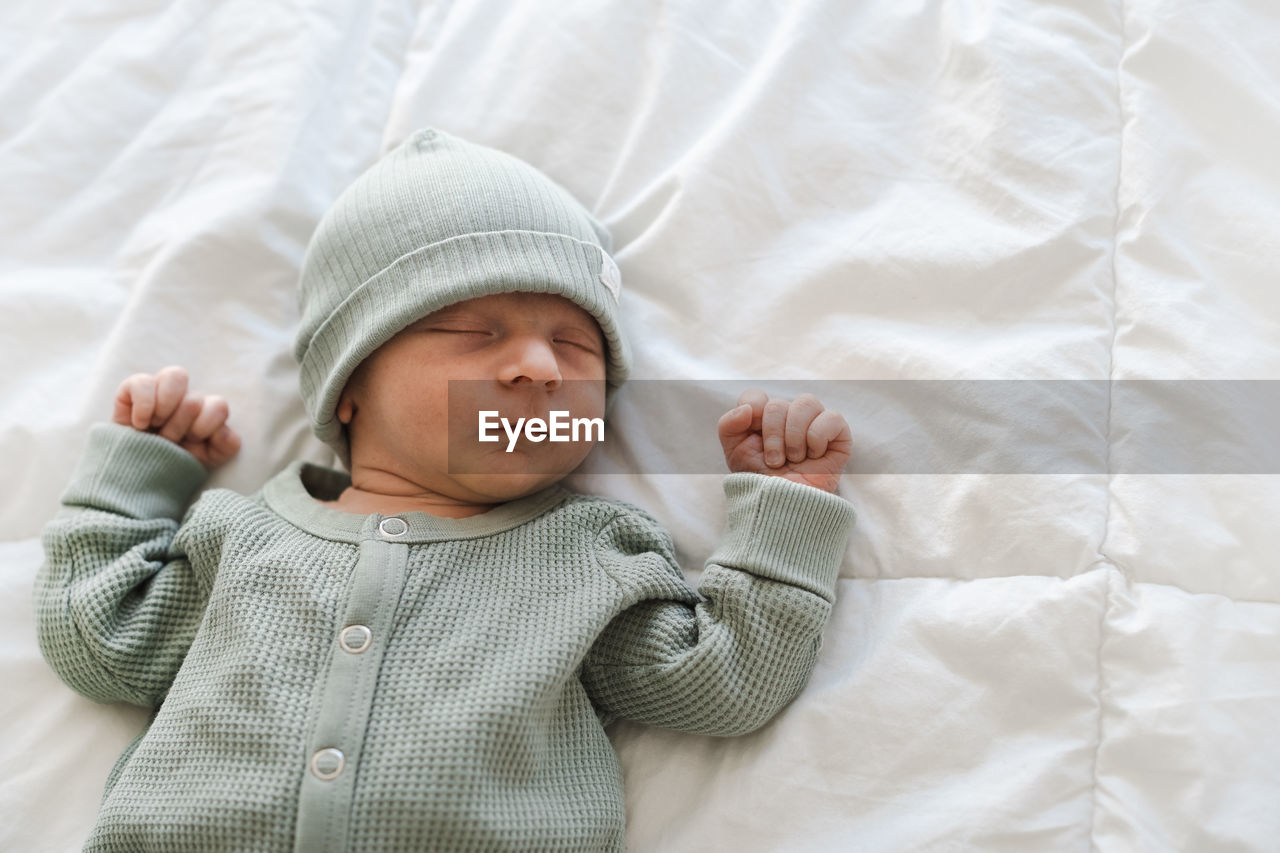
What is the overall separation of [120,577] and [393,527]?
279 millimetres

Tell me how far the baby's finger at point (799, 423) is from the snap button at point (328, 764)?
0.51m

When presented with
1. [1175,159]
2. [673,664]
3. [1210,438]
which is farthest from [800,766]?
[1175,159]

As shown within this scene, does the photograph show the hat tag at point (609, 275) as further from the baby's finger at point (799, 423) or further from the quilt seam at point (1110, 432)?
the quilt seam at point (1110, 432)

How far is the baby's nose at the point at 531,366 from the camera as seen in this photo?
99cm

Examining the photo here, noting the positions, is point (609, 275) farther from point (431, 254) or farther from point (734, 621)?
point (734, 621)

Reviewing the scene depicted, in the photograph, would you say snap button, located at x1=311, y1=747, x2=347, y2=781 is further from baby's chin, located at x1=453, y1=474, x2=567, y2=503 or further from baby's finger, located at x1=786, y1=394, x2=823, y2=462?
baby's finger, located at x1=786, y1=394, x2=823, y2=462

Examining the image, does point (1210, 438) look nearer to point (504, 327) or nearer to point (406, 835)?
point (504, 327)

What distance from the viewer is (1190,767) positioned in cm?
87

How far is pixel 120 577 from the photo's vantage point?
1039mm

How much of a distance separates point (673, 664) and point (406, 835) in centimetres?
28

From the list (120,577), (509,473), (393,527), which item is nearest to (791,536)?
(509,473)

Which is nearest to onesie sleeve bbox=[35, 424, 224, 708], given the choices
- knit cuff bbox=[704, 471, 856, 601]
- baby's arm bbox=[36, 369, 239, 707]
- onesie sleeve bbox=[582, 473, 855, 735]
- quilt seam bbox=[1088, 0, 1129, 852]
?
baby's arm bbox=[36, 369, 239, 707]

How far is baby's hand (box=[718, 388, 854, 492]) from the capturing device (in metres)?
1.05

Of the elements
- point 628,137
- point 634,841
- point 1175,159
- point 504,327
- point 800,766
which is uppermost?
point 1175,159
